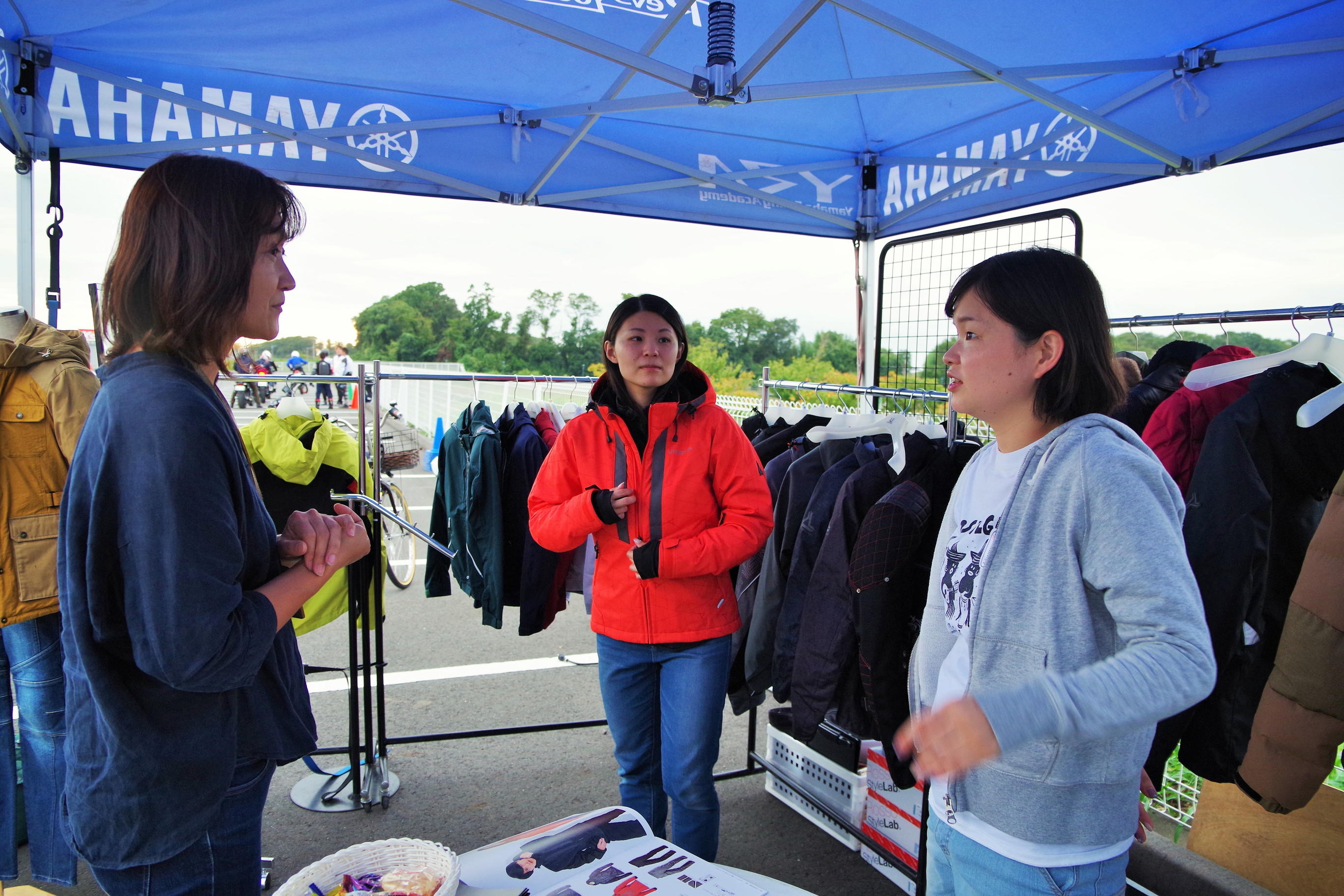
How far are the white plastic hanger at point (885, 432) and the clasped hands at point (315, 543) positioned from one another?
5.08 ft

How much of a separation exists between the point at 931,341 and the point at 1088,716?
3.28m

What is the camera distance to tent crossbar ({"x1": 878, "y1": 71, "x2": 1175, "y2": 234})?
302cm

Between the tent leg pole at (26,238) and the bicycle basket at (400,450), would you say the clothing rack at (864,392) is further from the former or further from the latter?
the tent leg pole at (26,238)

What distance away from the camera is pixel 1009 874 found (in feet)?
4.18

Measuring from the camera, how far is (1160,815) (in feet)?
10.3

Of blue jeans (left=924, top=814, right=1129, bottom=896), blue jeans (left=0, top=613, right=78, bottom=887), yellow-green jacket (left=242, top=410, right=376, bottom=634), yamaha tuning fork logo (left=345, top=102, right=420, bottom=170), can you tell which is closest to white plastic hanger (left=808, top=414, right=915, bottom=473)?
blue jeans (left=924, top=814, right=1129, bottom=896)

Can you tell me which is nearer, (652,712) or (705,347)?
(652,712)

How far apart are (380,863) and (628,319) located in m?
1.61

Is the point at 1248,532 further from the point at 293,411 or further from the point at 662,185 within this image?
the point at 293,411

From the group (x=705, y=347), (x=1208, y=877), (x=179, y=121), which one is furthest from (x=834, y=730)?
(x=705, y=347)

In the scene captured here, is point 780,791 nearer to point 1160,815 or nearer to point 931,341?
point 1160,815

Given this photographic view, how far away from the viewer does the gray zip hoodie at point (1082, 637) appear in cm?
99

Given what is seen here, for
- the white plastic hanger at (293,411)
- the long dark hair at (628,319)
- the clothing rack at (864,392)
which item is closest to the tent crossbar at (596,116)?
the long dark hair at (628,319)

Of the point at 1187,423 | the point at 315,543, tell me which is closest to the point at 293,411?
the point at 315,543
